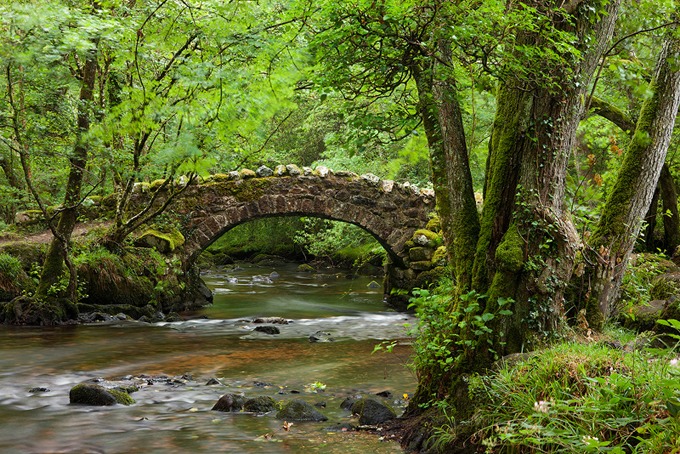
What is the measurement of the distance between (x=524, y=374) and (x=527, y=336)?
63 cm

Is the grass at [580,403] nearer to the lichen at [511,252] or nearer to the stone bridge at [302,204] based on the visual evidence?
the lichen at [511,252]

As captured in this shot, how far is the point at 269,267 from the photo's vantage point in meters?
23.5

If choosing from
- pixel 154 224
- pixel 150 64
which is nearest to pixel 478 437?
pixel 150 64

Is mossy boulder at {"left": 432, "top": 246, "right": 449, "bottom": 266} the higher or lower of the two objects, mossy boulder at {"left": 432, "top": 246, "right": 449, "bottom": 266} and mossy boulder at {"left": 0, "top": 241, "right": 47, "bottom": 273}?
the higher

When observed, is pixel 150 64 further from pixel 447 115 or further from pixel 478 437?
pixel 478 437

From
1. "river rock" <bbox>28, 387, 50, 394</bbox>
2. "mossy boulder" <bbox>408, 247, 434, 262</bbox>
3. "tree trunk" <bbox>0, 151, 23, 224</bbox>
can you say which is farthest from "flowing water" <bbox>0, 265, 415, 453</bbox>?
"tree trunk" <bbox>0, 151, 23, 224</bbox>

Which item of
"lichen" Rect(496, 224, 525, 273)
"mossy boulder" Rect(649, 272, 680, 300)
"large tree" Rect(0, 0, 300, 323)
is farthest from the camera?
"mossy boulder" Rect(649, 272, 680, 300)

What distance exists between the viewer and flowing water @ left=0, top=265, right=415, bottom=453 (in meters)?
5.15

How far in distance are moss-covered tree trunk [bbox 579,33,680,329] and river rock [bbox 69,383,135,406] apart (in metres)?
4.51

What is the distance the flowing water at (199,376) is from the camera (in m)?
5.15

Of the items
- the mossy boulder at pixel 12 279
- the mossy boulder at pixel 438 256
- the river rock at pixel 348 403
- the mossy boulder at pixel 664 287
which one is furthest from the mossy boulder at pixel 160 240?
the mossy boulder at pixel 664 287

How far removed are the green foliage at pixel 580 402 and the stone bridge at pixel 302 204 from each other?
33.3ft

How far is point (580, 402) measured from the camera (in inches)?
136

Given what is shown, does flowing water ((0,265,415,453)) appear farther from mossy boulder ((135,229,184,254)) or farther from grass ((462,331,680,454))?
mossy boulder ((135,229,184,254))
